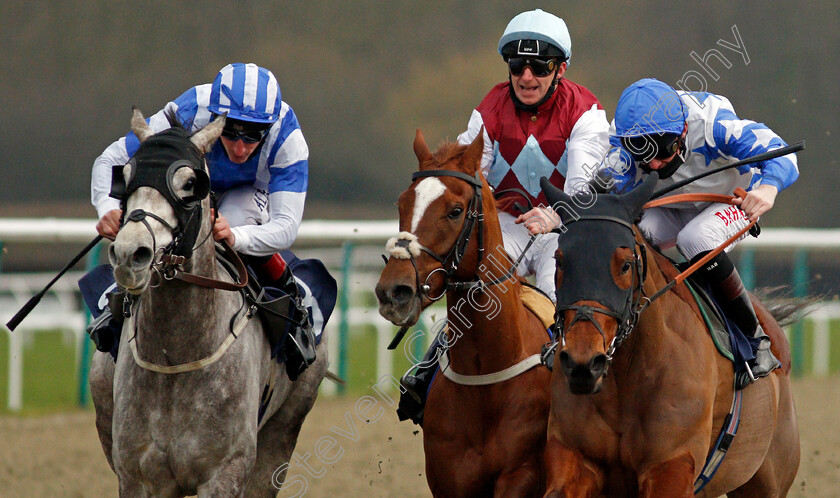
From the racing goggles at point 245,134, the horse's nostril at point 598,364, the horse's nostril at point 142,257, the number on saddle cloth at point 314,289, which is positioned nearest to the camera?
the horse's nostril at point 598,364

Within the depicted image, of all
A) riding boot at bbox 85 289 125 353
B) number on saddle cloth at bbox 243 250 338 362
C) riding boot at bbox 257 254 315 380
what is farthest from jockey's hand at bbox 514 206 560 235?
riding boot at bbox 85 289 125 353

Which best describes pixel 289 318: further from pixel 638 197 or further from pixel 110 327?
pixel 638 197

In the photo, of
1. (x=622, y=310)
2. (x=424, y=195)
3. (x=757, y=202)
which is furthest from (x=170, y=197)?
(x=757, y=202)

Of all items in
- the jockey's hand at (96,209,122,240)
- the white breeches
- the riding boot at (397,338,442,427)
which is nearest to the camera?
the jockey's hand at (96,209,122,240)

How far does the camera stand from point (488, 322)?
3.36m

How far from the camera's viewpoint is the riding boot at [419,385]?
12.3ft

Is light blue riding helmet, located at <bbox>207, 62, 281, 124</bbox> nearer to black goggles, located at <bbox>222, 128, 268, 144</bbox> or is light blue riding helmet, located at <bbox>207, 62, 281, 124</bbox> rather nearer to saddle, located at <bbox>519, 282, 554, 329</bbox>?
black goggles, located at <bbox>222, 128, 268, 144</bbox>

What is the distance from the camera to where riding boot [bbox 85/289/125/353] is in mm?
3510

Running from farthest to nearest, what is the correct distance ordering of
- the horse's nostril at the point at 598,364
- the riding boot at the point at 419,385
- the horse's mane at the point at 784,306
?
1. the horse's mane at the point at 784,306
2. the riding boot at the point at 419,385
3. the horse's nostril at the point at 598,364

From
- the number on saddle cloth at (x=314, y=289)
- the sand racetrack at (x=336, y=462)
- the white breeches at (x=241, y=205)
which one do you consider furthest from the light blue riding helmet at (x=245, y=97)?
the sand racetrack at (x=336, y=462)

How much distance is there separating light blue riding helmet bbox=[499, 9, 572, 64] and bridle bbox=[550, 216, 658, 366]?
1.13 m

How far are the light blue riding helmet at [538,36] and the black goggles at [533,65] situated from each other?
0.02 metres

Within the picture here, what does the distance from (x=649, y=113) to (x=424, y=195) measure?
78 centimetres

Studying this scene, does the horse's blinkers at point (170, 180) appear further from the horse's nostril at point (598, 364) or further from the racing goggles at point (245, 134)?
the horse's nostril at point (598, 364)
